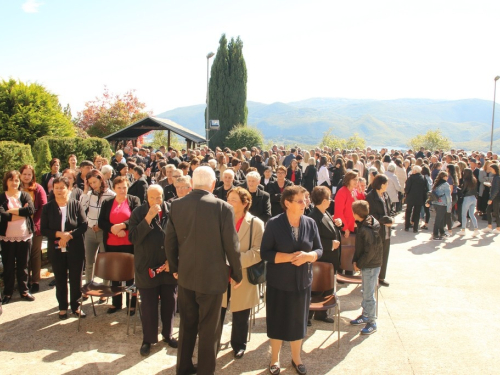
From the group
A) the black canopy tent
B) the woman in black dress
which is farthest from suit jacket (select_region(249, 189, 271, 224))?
the black canopy tent

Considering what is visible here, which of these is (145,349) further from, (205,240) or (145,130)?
(145,130)

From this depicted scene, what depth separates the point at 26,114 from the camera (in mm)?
11633

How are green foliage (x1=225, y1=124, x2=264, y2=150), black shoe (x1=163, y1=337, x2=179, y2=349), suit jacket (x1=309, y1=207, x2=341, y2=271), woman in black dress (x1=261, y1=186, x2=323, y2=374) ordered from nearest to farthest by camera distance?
woman in black dress (x1=261, y1=186, x2=323, y2=374)
black shoe (x1=163, y1=337, x2=179, y2=349)
suit jacket (x1=309, y1=207, x2=341, y2=271)
green foliage (x1=225, y1=124, x2=264, y2=150)

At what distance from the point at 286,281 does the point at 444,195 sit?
24.3 feet

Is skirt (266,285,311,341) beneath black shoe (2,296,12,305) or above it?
above

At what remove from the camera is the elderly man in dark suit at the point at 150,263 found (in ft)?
15.0

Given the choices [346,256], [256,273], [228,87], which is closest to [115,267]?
[256,273]

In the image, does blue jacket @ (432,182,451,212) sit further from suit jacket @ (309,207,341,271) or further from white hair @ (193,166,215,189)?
white hair @ (193,166,215,189)

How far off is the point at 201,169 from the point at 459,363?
334 centimetres

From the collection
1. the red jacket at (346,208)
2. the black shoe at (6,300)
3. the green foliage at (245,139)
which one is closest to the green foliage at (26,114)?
the black shoe at (6,300)

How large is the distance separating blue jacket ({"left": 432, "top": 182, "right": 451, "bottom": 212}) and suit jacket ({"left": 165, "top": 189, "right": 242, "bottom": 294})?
25.9 ft

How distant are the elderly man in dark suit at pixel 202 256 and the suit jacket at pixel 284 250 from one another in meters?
0.48

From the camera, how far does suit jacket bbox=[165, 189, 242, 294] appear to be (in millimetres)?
3594

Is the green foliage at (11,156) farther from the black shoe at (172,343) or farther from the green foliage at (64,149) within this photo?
the black shoe at (172,343)
